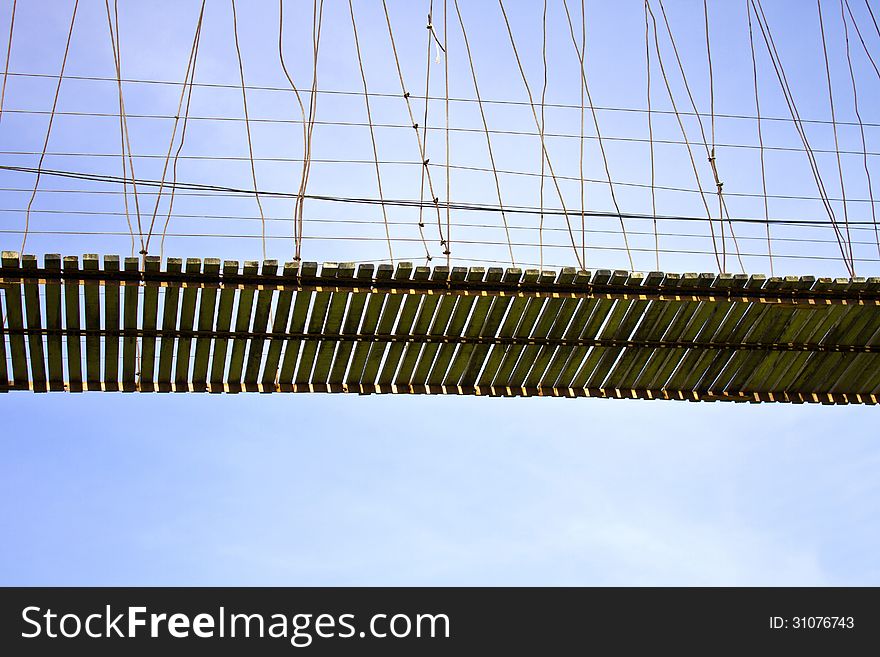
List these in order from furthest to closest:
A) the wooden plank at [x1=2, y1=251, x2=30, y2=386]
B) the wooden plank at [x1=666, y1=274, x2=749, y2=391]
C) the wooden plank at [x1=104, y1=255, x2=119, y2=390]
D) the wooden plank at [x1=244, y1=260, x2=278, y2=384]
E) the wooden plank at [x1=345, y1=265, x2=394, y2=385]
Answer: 1. the wooden plank at [x1=666, y1=274, x2=749, y2=391]
2. the wooden plank at [x1=345, y1=265, x2=394, y2=385]
3. the wooden plank at [x1=244, y1=260, x2=278, y2=384]
4. the wooden plank at [x1=104, y1=255, x2=119, y2=390]
5. the wooden plank at [x1=2, y1=251, x2=30, y2=386]

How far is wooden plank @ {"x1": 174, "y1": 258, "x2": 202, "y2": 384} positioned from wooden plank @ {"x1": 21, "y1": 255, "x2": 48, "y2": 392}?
32.8 inches

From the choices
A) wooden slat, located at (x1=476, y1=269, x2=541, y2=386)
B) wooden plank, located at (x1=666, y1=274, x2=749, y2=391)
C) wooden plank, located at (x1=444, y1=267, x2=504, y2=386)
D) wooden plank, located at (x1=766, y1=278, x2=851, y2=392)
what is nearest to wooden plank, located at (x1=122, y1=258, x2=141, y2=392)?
wooden plank, located at (x1=444, y1=267, x2=504, y2=386)

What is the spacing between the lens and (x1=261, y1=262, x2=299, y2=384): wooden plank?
6.28m

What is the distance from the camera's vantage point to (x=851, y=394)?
784cm

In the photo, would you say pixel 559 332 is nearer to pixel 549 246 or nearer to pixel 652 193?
pixel 549 246

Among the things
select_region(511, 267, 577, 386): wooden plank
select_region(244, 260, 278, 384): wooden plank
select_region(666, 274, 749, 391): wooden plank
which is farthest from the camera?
select_region(666, 274, 749, 391): wooden plank

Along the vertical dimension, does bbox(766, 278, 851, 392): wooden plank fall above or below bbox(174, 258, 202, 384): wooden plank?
above

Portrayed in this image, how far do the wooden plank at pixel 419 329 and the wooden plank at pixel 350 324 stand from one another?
38 cm

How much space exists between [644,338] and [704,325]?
437 millimetres

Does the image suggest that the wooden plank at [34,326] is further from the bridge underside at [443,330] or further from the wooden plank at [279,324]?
the wooden plank at [279,324]

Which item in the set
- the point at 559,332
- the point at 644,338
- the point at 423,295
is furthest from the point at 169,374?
the point at 644,338

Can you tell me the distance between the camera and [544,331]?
6.89 m

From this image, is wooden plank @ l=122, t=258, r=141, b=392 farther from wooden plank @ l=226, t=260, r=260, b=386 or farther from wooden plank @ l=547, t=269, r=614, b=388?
wooden plank @ l=547, t=269, r=614, b=388

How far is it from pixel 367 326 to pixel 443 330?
51 centimetres
